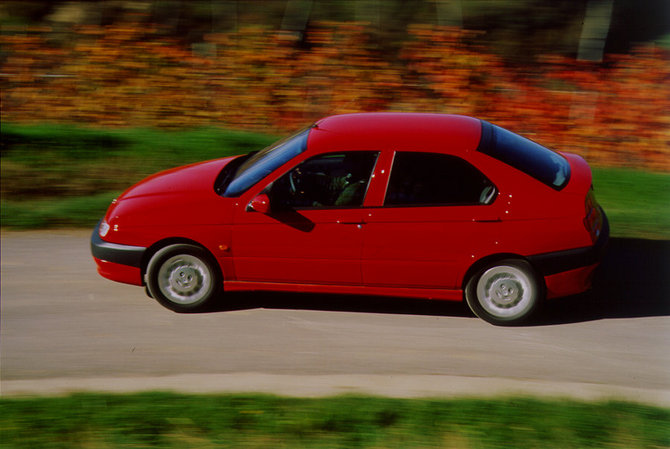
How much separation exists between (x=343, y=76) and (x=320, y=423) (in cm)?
931

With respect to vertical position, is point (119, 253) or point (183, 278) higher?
point (119, 253)

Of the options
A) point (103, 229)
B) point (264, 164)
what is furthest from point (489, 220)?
point (103, 229)

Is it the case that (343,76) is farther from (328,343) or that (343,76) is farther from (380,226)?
(328,343)

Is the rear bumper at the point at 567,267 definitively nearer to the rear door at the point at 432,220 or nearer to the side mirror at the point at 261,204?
the rear door at the point at 432,220

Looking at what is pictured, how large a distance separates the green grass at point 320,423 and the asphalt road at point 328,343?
0.33 m

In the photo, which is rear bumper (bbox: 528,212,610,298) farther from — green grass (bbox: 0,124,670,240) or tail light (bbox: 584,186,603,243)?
green grass (bbox: 0,124,670,240)

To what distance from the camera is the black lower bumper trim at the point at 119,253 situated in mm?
7278

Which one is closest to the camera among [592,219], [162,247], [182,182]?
[592,219]

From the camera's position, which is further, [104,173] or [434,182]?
[104,173]

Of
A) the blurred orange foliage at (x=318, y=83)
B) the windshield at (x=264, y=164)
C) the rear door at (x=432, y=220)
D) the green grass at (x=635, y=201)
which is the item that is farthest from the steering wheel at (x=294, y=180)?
the blurred orange foliage at (x=318, y=83)

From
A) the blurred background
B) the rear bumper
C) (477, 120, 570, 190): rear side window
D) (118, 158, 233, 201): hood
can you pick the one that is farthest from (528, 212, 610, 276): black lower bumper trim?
the blurred background

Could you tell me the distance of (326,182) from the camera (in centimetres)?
717

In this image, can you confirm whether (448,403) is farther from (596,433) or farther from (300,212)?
(300,212)

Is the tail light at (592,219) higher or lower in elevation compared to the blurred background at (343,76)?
lower
